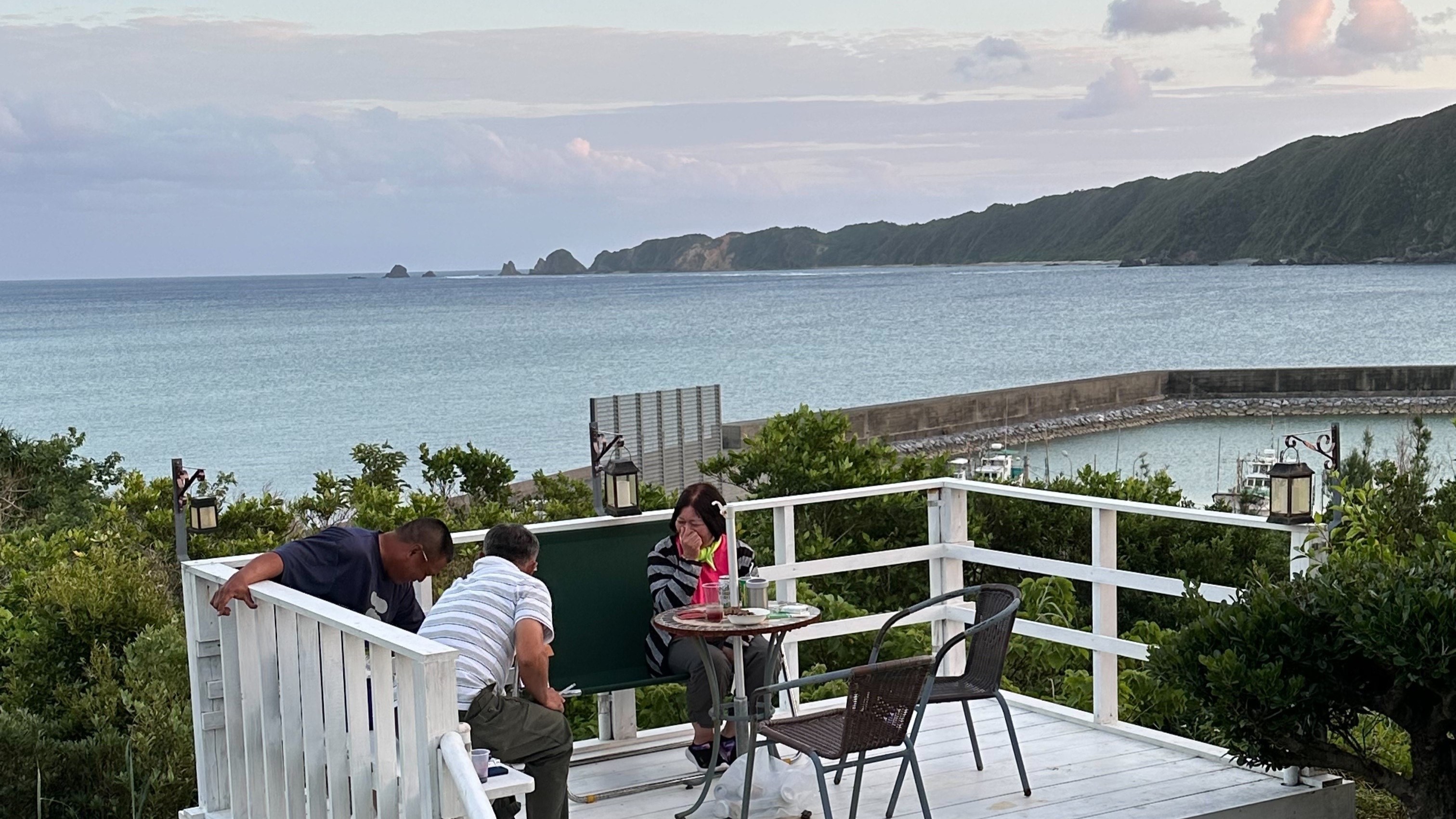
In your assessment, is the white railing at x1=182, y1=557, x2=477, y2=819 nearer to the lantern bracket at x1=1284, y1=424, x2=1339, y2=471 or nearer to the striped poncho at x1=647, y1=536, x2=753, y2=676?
the striped poncho at x1=647, y1=536, x2=753, y2=676

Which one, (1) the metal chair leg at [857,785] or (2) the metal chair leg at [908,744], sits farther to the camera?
(2) the metal chair leg at [908,744]

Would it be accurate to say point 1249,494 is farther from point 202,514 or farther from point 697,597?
point 202,514

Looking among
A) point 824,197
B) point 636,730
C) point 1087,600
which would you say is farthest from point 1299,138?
point 636,730

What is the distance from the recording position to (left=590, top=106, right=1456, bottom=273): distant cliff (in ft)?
321

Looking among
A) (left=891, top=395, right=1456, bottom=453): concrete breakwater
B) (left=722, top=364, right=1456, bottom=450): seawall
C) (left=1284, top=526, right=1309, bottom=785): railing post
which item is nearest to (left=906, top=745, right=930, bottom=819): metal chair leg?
(left=1284, top=526, right=1309, bottom=785): railing post

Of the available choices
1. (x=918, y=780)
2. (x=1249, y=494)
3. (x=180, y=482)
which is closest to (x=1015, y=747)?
(x=918, y=780)

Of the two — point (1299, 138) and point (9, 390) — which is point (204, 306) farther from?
point (1299, 138)

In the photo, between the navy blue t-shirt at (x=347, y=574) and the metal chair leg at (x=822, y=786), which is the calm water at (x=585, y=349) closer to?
the metal chair leg at (x=822, y=786)

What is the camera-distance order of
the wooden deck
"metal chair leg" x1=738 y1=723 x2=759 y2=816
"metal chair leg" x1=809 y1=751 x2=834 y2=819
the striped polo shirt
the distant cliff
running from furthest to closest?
the distant cliff < the wooden deck < "metal chair leg" x1=738 y1=723 x2=759 y2=816 < "metal chair leg" x1=809 y1=751 x2=834 y2=819 < the striped polo shirt

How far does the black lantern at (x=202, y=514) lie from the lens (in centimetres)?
666

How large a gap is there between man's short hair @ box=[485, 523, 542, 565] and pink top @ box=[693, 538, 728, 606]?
1.18 metres

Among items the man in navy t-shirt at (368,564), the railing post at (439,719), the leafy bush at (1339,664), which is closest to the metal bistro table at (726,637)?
the man in navy t-shirt at (368,564)

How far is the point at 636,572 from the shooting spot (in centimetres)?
527

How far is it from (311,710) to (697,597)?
6.56ft
